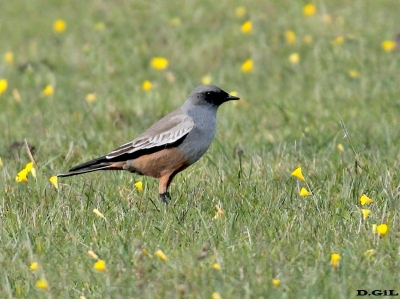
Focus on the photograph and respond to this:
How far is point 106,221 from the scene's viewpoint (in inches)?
207

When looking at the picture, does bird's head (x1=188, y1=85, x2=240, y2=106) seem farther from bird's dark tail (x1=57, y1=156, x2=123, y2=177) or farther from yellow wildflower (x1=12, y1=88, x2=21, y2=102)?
yellow wildflower (x1=12, y1=88, x2=21, y2=102)

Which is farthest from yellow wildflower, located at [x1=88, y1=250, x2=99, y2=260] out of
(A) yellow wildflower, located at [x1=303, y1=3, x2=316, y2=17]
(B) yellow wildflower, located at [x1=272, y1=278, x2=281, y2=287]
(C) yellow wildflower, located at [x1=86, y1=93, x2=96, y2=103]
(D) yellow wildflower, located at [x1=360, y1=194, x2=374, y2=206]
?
(A) yellow wildflower, located at [x1=303, y1=3, x2=316, y2=17]

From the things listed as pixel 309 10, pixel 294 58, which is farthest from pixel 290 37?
pixel 309 10

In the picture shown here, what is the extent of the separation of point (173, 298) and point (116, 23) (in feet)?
26.9

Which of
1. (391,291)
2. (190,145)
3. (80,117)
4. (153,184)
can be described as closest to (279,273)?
(391,291)

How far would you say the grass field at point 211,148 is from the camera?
452 centimetres

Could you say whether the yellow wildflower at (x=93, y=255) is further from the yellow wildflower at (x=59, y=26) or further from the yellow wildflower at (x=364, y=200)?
Result: the yellow wildflower at (x=59, y=26)

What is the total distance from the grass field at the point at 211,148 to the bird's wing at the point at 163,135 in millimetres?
283

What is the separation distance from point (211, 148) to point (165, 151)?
1.48 m

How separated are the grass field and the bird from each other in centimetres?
15

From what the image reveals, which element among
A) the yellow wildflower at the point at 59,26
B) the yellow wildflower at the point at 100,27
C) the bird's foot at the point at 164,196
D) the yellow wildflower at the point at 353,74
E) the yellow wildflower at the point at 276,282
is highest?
the yellow wildflower at the point at 59,26

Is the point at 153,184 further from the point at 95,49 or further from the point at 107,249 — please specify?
the point at 95,49

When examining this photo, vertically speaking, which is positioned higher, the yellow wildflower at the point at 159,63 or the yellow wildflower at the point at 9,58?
the yellow wildflower at the point at 9,58

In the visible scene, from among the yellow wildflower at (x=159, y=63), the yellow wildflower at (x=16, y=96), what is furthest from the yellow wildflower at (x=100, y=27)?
the yellow wildflower at (x=16, y=96)
